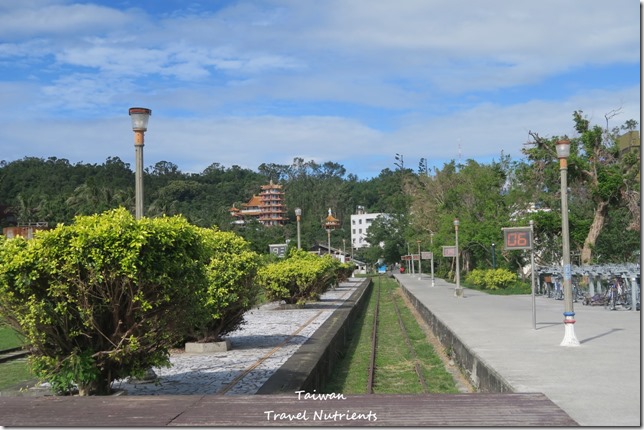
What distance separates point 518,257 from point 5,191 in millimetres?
62348

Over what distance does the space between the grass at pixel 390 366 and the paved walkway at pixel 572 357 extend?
0.98 meters

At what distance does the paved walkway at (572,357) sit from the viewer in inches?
324

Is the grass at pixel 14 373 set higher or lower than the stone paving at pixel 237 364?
lower

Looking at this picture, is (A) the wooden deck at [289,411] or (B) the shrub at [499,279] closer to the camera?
(A) the wooden deck at [289,411]

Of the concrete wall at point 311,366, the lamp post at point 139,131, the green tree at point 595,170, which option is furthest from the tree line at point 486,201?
the lamp post at point 139,131

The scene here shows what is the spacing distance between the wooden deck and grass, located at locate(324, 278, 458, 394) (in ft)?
18.1

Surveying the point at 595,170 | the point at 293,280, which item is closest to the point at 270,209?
the point at 595,170

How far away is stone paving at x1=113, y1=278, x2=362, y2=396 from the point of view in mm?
10992

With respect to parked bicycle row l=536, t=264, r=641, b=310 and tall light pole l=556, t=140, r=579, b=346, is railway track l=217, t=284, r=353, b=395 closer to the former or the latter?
tall light pole l=556, t=140, r=579, b=346

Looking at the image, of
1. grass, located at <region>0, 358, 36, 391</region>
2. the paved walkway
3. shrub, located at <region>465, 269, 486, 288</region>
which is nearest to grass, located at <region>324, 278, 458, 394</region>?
the paved walkway

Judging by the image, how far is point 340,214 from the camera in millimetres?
158250

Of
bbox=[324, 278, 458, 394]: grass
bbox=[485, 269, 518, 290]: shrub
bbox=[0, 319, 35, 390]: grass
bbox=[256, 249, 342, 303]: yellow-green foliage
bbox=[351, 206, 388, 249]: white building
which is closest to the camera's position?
bbox=[0, 319, 35, 390]: grass

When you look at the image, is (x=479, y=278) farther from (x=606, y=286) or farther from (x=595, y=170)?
(x=606, y=286)

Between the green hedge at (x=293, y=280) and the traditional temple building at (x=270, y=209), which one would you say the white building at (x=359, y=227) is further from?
the green hedge at (x=293, y=280)
